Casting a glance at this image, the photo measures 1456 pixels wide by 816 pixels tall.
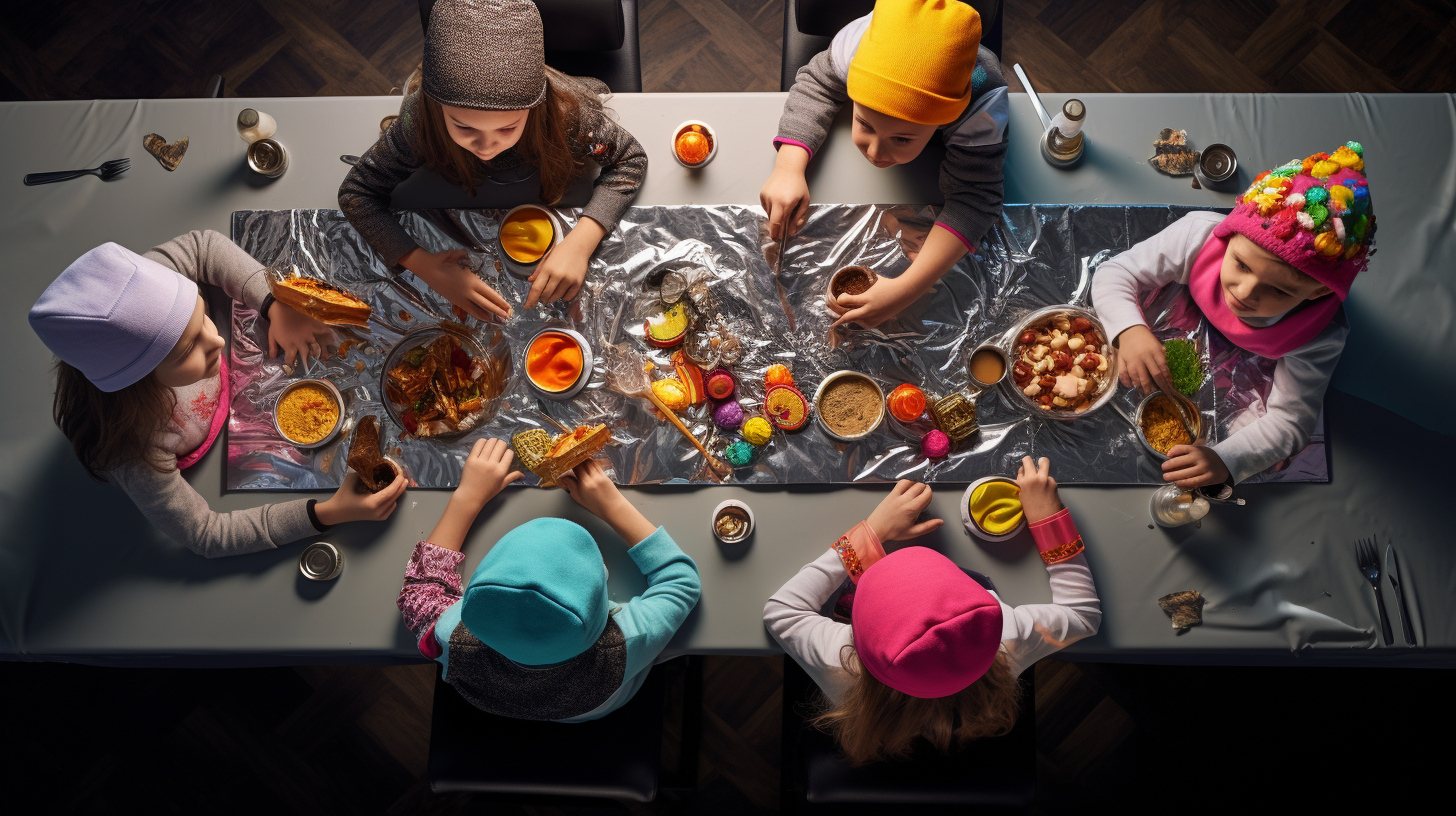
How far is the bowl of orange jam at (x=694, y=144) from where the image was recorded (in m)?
1.76

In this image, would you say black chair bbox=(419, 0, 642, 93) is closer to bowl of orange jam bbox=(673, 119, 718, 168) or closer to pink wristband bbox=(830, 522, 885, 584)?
bowl of orange jam bbox=(673, 119, 718, 168)

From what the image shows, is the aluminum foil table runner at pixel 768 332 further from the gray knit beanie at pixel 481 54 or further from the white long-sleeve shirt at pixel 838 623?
the gray knit beanie at pixel 481 54

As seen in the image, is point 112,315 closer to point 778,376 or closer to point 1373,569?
point 778,376

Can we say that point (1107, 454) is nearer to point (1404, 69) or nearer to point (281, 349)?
point (281, 349)

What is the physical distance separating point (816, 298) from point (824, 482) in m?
0.43

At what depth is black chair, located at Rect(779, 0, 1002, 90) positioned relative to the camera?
71.1 inches

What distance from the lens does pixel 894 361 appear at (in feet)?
5.55

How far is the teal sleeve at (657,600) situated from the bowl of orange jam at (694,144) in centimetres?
88

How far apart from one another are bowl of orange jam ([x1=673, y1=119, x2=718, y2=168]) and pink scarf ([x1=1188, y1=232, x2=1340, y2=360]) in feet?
3.76

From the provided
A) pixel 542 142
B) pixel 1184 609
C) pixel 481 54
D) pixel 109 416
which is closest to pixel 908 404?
pixel 1184 609

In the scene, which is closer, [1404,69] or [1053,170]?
[1053,170]

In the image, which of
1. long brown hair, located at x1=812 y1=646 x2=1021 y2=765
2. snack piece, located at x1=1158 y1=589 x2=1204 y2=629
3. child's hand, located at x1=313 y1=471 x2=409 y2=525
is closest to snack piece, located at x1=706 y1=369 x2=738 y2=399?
long brown hair, located at x1=812 y1=646 x2=1021 y2=765

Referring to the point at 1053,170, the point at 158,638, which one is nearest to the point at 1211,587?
the point at 1053,170

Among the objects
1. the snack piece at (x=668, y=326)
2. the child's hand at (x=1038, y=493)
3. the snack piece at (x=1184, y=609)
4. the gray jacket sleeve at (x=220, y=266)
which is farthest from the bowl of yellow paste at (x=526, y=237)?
the snack piece at (x=1184, y=609)
